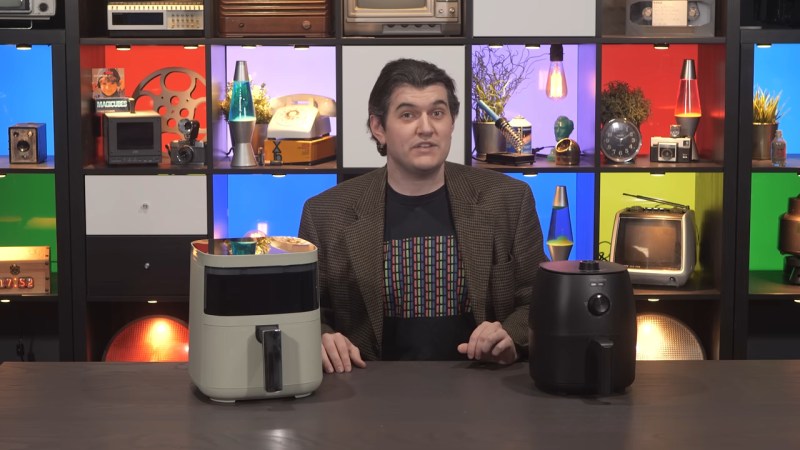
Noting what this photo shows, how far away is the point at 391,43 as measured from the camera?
4.07m

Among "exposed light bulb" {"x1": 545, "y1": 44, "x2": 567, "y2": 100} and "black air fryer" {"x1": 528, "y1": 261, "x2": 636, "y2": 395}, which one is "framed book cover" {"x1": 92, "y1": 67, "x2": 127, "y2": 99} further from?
"black air fryer" {"x1": 528, "y1": 261, "x2": 636, "y2": 395}

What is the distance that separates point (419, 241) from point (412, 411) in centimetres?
94

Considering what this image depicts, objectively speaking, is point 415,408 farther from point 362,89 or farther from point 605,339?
point 362,89

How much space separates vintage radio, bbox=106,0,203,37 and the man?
136cm

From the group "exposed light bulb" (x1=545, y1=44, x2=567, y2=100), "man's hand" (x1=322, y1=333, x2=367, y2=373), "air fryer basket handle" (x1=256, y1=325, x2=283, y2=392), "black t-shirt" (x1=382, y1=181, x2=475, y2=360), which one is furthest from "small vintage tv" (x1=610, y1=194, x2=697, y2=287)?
"air fryer basket handle" (x1=256, y1=325, x2=283, y2=392)

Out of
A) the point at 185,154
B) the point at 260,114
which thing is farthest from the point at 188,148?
the point at 260,114

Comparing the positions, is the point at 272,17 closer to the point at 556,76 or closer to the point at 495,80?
the point at 495,80

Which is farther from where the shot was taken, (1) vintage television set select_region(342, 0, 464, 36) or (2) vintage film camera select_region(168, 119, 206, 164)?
(2) vintage film camera select_region(168, 119, 206, 164)

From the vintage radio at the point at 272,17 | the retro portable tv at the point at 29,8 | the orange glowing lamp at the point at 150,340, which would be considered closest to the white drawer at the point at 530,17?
the vintage radio at the point at 272,17

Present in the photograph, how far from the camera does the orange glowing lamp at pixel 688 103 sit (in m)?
4.21

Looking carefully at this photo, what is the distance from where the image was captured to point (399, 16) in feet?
13.3

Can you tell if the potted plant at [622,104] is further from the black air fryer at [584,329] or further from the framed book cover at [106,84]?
the black air fryer at [584,329]

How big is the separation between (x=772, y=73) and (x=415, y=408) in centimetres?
301

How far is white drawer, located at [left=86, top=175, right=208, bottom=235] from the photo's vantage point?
4117mm
